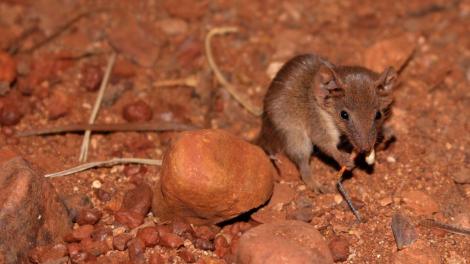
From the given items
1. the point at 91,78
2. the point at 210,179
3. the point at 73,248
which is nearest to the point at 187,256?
the point at 210,179

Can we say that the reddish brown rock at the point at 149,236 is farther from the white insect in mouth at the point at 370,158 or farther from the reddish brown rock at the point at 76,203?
the white insect in mouth at the point at 370,158

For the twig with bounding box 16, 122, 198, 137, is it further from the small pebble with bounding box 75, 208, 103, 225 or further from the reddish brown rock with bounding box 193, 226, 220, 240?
the reddish brown rock with bounding box 193, 226, 220, 240

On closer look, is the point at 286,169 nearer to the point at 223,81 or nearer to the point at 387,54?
the point at 223,81

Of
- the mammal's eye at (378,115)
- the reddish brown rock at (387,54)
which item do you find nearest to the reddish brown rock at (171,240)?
the mammal's eye at (378,115)

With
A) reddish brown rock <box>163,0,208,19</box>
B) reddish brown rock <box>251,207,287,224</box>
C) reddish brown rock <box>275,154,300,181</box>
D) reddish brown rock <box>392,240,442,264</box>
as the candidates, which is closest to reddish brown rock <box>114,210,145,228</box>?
reddish brown rock <box>251,207,287,224</box>

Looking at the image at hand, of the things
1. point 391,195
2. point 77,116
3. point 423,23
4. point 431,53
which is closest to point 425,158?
point 391,195

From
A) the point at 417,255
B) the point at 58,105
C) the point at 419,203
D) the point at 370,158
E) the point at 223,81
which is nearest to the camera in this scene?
the point at 417,255
